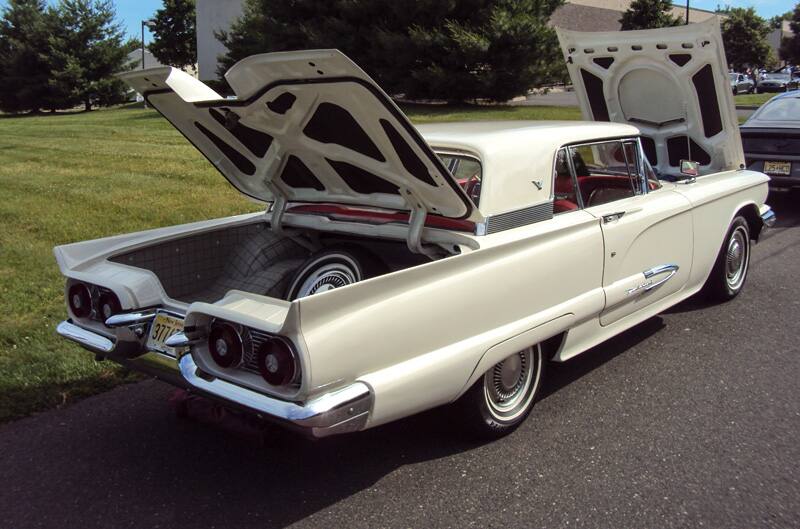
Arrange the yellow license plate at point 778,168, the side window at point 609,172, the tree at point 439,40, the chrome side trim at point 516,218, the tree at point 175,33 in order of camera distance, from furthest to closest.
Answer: the tree at point 175,33
the tree at point 439,40
the yellow license plate at point 778,168
the side window at point 609,172
the chrome side trim at point 516,218

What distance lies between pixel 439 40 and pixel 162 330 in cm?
1889

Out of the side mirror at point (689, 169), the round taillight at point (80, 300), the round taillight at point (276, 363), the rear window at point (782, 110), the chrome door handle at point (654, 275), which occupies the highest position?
the rear window at point (782, 110)

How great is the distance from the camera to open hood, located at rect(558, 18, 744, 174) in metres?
5.54

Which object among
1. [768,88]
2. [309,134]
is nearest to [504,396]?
[309,134]

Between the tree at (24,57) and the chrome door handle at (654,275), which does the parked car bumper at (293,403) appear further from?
the tree at (24,57)

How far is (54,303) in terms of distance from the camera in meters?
5.52

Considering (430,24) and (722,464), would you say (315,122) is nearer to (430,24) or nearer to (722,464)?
(722,464)

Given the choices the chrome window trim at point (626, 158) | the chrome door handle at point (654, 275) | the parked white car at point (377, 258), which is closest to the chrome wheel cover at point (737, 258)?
the parked white car at point (377, 258)

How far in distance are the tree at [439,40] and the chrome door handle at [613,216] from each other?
17.2m

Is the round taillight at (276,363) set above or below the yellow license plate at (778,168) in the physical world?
above

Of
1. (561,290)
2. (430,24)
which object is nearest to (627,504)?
(561,290)

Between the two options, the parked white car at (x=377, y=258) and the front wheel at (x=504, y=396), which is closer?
the parked white car at (x=377, y=258)

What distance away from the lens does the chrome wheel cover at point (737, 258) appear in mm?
Answer: 5617

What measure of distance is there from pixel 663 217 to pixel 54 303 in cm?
437
